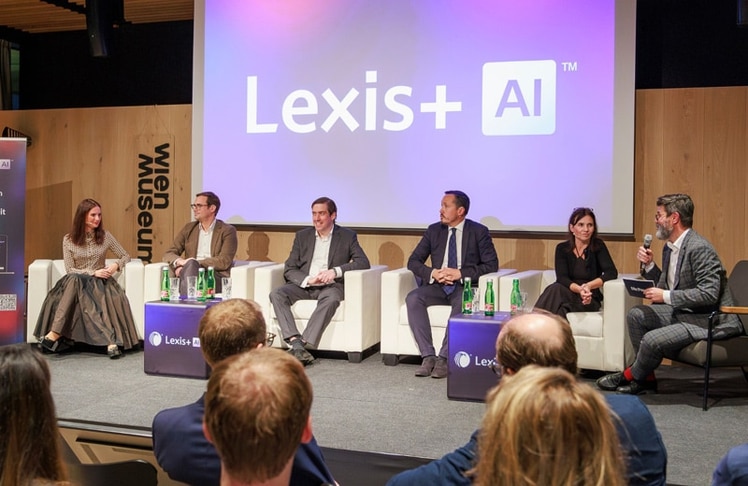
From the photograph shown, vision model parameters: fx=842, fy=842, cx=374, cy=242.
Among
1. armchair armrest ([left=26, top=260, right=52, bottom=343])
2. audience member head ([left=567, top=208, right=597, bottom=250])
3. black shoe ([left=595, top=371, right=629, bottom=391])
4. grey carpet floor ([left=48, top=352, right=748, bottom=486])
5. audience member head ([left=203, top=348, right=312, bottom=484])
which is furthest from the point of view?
armchair armrest ([left=26, top=260, right=52, bottom=343])

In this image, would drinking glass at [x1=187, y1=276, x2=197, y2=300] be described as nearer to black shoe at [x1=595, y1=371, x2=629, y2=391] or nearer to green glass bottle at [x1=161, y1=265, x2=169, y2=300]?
green glass bottle at [x1=161, y1=265, x2=169, y2=300]

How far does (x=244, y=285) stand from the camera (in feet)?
20.8

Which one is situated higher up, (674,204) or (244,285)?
(674,204)

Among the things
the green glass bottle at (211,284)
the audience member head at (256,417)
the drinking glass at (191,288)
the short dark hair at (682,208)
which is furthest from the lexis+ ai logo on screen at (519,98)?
the audience member head at (256,417)

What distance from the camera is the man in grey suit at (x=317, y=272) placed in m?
6.00

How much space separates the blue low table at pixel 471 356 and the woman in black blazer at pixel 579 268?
31.3 inches

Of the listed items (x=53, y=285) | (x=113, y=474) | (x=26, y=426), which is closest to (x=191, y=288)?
(x=53, y=285)

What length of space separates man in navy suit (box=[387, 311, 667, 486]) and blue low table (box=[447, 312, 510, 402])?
2832 millimetres

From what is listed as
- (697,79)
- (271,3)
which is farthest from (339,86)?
(697,79)

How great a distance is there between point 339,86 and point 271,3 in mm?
958

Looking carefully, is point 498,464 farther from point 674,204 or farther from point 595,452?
point 674,204

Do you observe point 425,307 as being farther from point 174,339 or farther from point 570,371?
point 570,371

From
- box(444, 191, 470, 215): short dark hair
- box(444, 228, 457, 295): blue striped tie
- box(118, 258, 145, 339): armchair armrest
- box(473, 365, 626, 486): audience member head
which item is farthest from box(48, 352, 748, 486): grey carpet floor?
box(473, 365, 626, 486): audience member head

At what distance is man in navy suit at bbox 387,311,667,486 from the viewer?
1.69 meters
